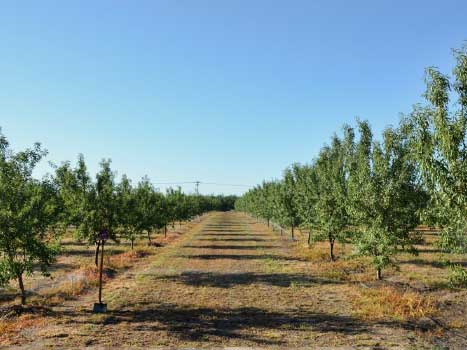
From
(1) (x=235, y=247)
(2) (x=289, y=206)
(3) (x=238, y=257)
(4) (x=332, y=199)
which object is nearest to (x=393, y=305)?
(4) (x=332, y=199)

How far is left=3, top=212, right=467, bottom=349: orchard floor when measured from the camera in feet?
41.3

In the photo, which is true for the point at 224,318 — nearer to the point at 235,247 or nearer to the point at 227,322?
the point at 227,322

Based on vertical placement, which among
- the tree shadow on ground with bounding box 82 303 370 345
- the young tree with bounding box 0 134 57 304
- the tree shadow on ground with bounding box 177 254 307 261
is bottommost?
the tree shadow on ground with bounding box 82 303 370 345

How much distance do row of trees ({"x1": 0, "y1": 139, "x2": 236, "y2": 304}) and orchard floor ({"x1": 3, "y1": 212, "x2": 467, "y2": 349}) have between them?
2536 millimetres

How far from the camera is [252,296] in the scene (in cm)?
1884

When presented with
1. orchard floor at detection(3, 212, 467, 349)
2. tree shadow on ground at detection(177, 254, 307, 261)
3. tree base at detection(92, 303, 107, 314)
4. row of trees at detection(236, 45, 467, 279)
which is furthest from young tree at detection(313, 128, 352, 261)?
tree base at detection(92, 303, 107, 314)

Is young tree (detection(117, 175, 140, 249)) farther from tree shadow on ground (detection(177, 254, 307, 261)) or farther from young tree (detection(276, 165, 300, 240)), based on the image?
young tree (detection(276, 165, 300, 240))

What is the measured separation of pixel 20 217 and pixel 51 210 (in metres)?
1.77

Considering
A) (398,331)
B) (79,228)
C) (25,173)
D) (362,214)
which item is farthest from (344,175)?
(25,173)

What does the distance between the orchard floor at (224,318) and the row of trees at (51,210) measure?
254 cm

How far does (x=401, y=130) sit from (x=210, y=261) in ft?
54.3

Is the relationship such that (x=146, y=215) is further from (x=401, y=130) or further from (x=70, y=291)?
(x=401, y=130)

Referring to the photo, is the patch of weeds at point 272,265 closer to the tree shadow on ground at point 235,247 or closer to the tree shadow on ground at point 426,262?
the tree shadow on ground at point 235,247

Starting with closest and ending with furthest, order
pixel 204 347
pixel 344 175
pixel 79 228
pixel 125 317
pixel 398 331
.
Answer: pixel 204 347, pixel 398 331, pixel 125 317, pixel 79 228, pixel 344 175
